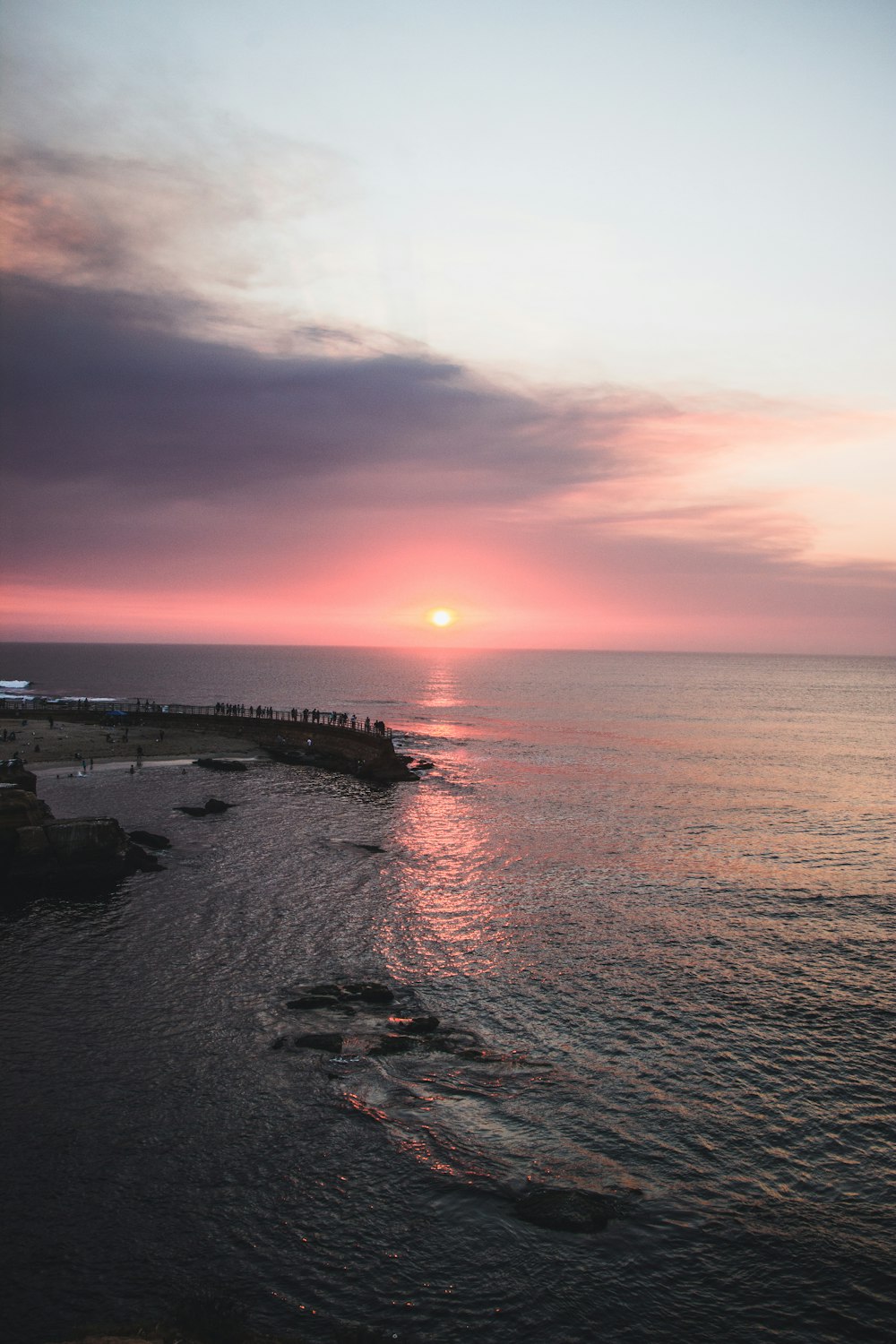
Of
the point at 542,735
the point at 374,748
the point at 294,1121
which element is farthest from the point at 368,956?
the point at 542,735

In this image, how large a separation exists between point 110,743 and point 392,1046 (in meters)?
68.4

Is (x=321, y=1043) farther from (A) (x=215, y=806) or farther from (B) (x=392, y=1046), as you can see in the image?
(A) (x=215, y=806)

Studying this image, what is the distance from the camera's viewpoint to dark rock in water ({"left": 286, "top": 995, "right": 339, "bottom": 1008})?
26188 mm

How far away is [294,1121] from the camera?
1984 centimetres

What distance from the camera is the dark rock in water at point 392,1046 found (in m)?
23.4

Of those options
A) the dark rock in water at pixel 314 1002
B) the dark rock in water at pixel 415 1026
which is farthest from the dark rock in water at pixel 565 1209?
the dark rock in water at pixel 314 1002

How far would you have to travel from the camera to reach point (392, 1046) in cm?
2369

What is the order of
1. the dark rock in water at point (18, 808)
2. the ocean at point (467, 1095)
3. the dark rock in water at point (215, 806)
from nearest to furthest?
the ocean at point (467, 1095), the dark rock in water at point (18, 808), the dark rock in water at point (215, 806)

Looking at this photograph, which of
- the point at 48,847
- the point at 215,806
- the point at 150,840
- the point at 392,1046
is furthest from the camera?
the point at 215,806

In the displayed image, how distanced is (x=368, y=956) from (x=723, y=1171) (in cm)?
1567

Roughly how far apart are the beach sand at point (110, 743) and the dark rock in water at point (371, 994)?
166ft

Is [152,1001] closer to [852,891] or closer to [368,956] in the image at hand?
[368,956]

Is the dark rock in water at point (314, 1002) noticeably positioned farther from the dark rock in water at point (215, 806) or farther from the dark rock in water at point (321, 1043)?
the dark rock in water at point (215, 806)

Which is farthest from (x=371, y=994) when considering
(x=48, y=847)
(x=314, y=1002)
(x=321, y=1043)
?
(x=48, y=847)
